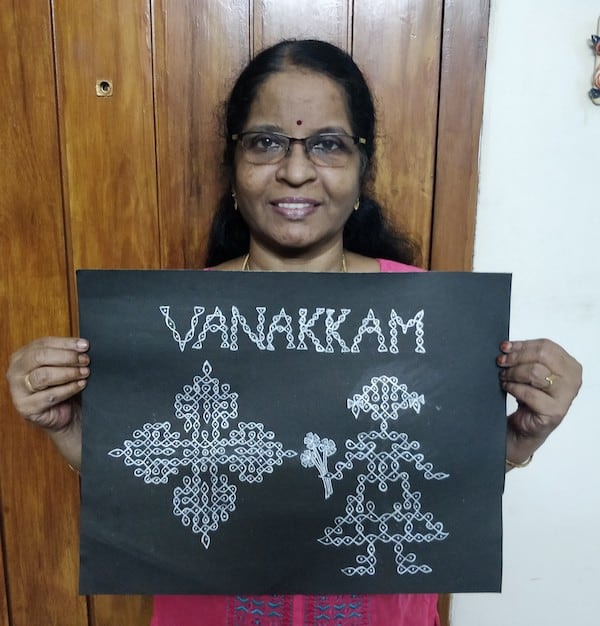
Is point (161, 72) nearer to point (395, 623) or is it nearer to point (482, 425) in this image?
point (482, 425)

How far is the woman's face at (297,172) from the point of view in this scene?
0.88m

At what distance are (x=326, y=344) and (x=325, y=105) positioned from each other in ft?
1.28

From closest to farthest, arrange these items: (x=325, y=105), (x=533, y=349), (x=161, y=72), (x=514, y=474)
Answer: (x=533, y=349) → (x=325, y=105) → (x=161, y=72) → (x=514, y=474)

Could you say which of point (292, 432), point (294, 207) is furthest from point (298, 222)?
point (292, 432)

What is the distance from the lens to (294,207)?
0.90m

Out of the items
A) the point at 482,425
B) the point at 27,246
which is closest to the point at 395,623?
the point at 482,425

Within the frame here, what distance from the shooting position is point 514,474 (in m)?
1.22

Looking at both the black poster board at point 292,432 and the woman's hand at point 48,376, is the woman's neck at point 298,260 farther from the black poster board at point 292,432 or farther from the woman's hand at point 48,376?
the woman's hand at point 48,376

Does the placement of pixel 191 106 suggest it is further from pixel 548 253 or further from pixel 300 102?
pixel 548 253

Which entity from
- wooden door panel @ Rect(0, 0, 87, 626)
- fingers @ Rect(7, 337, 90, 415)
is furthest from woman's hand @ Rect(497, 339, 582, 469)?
wooden door panel @ Rect(0, 0, 87, 626)

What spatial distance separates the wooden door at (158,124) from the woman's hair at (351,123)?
4cm

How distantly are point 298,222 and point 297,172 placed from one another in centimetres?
8

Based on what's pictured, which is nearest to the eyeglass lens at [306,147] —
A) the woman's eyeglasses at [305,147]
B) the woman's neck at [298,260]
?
the woman's eyeglasses at [305,147]

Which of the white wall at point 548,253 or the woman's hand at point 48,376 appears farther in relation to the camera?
the white wall at point 548,253
